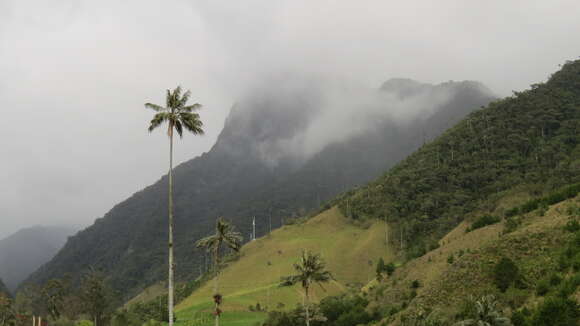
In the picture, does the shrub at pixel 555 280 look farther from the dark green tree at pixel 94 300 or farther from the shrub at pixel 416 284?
the dark green tree at pixel 94 300

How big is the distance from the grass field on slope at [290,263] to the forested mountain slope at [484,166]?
6541mm

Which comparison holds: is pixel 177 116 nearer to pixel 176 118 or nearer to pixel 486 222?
pixel 176 118

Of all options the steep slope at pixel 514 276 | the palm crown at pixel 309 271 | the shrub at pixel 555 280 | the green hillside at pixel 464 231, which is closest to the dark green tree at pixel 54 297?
the green hillside at pixel 464 231

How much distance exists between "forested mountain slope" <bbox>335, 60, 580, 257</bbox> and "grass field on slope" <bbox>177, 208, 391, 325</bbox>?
6541 millimetres

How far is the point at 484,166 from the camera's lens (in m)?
123

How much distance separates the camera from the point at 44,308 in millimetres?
115625

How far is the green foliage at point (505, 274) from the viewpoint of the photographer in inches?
1615

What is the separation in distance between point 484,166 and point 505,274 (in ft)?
289

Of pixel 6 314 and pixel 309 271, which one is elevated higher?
pixel 309 271

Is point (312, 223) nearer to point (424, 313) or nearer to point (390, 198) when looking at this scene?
point (390, 198)

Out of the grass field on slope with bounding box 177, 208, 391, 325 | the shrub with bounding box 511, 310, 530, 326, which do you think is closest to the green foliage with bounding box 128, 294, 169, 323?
the grass field on slope with bounding box 177, 208, 391, 325

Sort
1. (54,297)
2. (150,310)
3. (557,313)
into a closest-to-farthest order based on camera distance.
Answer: (557,313), (54,297), (150,310)

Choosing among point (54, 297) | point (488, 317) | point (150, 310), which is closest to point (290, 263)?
point (150, 310)

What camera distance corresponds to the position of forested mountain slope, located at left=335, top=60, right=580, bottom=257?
110m
